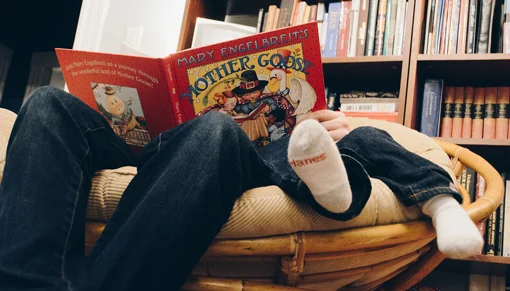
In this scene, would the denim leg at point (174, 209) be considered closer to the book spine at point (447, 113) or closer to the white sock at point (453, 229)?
the white sock at point (453, 229)

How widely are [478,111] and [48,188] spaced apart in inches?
50.2

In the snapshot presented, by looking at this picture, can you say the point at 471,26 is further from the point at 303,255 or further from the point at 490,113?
the point at 303,255

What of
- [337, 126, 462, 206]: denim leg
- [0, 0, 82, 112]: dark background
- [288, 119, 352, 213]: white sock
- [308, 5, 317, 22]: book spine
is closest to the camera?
[288, 119, 352, 213]: white sock

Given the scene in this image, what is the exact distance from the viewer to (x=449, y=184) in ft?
2.37

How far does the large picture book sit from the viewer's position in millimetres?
902

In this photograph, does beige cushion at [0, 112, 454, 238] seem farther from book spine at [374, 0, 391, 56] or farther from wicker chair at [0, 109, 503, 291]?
book spine at [374, 0, 391, 56]

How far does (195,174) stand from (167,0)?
167 cm

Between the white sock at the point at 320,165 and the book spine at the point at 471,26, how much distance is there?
106 centimetres

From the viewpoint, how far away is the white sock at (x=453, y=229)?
625 millimetres

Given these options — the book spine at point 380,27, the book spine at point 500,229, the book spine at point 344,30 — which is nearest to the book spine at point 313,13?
the book spine at point 344,30

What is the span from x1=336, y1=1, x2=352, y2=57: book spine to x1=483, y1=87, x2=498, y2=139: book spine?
451mm

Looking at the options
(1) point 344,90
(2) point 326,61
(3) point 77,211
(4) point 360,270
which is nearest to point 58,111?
(3) point 77,211

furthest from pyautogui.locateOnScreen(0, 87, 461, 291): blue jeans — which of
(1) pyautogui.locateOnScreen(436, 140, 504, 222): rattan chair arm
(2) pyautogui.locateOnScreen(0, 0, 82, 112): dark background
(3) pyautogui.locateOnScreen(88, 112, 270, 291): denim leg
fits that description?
(2) pyautogui.locateOnScreen(0, 0, 82, 112): dark background

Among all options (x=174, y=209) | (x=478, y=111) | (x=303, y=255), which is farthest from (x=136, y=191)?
(x=478, y=111)
